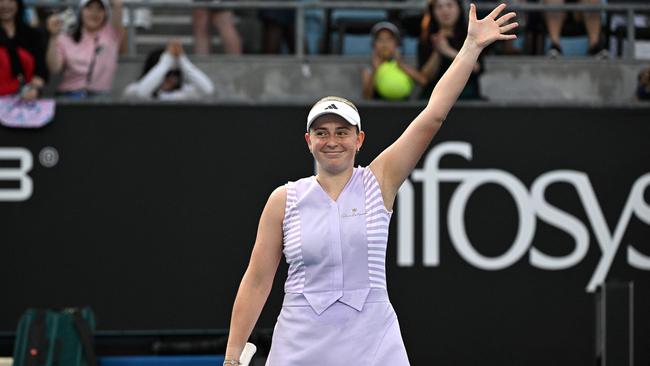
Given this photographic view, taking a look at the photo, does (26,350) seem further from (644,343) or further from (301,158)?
(644,343)

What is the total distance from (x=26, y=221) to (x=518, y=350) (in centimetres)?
401

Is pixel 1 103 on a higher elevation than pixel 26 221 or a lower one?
higher

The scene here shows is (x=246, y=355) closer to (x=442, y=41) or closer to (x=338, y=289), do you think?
(x=338, y=289)

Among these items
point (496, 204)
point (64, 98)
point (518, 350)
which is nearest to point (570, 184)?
point (496, 204)

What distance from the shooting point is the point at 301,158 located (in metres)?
10.7

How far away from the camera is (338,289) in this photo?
5.14 m

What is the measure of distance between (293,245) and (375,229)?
0.32m

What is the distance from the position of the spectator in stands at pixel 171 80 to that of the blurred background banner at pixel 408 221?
1.09 ft

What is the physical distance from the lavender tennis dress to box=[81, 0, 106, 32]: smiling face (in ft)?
20.5

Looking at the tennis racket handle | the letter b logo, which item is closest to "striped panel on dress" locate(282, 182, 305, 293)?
the tennis racket handle

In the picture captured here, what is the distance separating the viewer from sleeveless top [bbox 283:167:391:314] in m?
5.14

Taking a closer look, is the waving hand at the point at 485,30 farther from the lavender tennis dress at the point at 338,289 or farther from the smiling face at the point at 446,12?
the smiling face at the point at 446,12

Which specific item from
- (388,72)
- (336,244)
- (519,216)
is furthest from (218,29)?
(336,244)

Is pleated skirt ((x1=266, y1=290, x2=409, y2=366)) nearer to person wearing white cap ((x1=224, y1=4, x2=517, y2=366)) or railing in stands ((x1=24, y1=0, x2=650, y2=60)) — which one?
person wearing white cap ((x1=224, y1=4, x2=517, y2=366))
